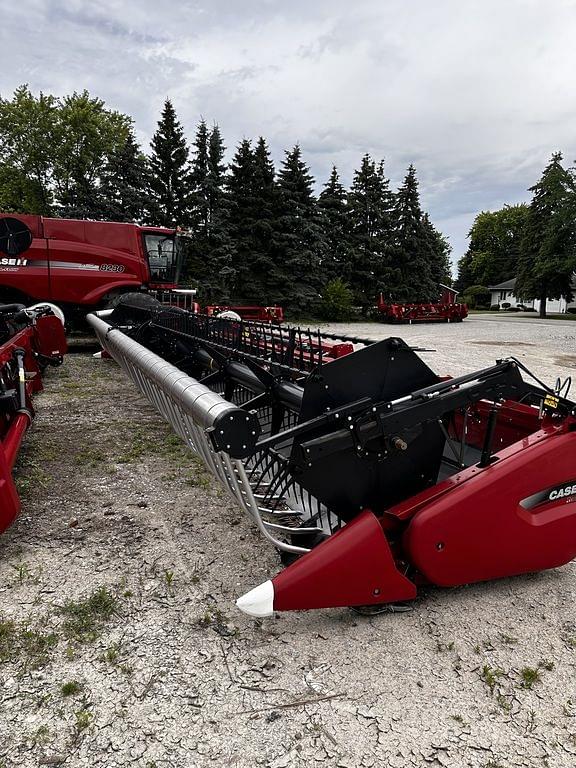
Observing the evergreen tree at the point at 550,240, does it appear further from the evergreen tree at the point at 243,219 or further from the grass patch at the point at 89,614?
the grass patch at the point at 89,614

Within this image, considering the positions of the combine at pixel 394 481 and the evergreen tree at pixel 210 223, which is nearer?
the combine at pixel 394 481

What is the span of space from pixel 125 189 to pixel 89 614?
85.1ft

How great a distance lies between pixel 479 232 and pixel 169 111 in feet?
184

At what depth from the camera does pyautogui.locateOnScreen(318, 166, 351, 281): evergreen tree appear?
28141mm

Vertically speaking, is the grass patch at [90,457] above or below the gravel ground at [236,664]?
above

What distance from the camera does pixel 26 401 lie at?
422cm

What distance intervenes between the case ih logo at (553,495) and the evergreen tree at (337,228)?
26038 mm

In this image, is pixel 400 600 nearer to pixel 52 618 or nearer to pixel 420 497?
pixel 420 497

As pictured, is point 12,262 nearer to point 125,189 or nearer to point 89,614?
point 89,614

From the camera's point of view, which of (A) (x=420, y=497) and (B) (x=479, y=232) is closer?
(A) (x=420, y=497)

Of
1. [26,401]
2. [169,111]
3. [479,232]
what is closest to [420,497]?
[26,401]

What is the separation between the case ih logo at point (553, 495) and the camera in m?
2.46

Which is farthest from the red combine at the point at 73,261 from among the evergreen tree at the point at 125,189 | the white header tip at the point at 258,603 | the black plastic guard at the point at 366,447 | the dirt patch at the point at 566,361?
the evergreen tree at the point at 125,189

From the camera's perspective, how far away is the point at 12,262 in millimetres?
10539
